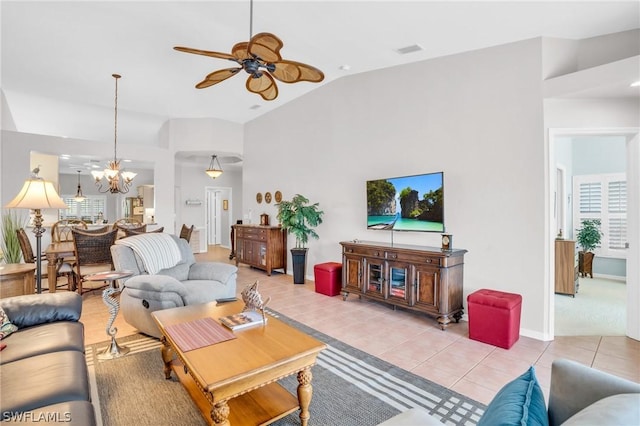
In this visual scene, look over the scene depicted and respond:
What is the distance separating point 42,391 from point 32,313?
116 centimetres

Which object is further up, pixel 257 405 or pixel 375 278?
pixel 375 278

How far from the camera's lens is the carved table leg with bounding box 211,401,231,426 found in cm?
157

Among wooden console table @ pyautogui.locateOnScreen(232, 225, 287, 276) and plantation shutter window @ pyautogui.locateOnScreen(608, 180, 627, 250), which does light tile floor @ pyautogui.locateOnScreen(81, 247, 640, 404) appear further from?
plantation shutter window @ pyautogui.locateOnScreen(608, 180, 627, 250)

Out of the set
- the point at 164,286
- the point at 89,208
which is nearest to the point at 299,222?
the point at 164,286

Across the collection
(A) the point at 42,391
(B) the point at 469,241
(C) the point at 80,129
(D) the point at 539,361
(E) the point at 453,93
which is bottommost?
(D) the point at 539,361

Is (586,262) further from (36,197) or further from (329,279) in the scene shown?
(36,197)

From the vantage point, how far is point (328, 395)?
228cm

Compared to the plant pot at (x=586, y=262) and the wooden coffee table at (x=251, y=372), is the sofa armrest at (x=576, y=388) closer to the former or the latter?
the wooden coffee table at (x=251, y=372)

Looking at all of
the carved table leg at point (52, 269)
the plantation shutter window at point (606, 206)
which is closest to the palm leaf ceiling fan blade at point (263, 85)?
the carved table leg at point (52, 269)

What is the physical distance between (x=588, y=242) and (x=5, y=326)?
7964mm

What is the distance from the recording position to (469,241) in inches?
149

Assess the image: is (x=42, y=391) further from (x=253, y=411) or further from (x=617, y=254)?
(x=617, y=254)

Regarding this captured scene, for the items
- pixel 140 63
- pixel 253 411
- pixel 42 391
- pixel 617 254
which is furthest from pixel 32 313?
pixel 617 254

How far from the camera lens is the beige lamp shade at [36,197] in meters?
3.05
